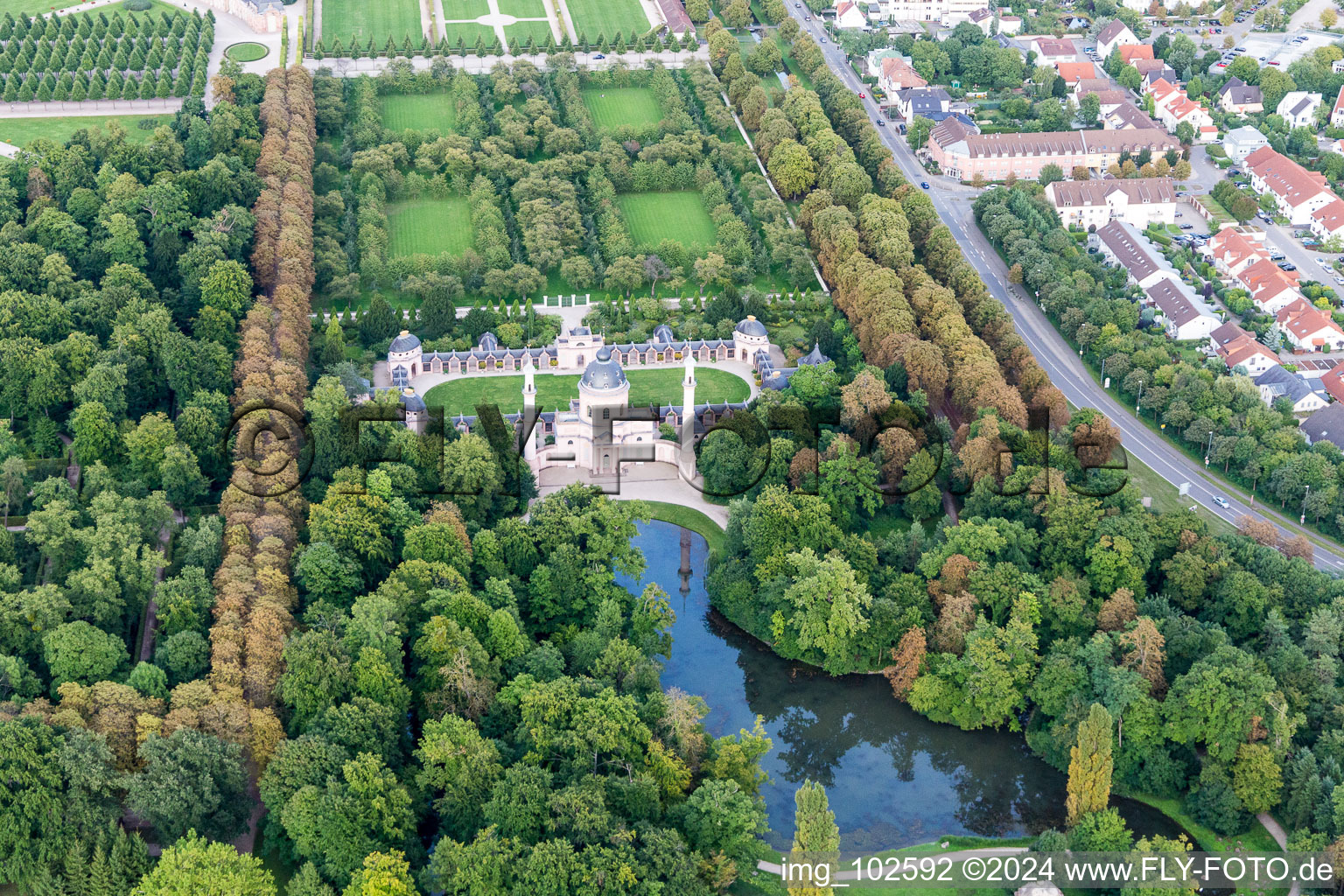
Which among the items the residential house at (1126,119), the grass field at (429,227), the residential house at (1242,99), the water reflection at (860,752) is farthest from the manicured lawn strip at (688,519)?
the residential house at (1242,99)

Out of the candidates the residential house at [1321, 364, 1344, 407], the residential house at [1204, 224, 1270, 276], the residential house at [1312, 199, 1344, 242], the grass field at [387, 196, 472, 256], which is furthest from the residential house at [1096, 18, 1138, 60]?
the grass field at [387, 196, 472, 256]

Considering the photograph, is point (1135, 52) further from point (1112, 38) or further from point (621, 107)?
point (621, 107)

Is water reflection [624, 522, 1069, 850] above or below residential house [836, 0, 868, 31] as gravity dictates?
below

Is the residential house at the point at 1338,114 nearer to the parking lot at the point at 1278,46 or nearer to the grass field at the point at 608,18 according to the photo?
the parking lot at the point at 1278,46

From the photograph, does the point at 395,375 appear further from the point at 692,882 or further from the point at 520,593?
the point at 692,882

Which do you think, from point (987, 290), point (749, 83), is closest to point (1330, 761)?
point (987, 290)

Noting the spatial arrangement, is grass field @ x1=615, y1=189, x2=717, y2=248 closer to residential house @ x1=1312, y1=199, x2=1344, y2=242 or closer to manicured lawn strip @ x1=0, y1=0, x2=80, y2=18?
residential house @ x1=1312, y1=199, x2=1344, y2=242
